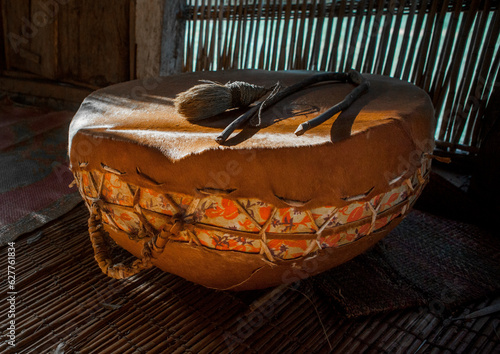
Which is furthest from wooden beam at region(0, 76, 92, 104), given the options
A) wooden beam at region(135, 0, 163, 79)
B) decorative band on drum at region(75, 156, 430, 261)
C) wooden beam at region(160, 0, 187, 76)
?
decorative band on drum at region(75, 156, 430, 261)

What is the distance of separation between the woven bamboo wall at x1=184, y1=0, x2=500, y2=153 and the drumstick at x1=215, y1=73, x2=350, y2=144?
2.35 ft

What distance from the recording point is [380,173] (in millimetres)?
867

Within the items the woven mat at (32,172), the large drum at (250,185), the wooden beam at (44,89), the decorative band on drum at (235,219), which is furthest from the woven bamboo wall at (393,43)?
the wooden beam at (44,89)

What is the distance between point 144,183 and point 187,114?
23 cm

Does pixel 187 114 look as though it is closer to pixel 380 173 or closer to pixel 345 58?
pixel 380 173

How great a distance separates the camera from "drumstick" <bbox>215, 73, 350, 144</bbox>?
0.85m

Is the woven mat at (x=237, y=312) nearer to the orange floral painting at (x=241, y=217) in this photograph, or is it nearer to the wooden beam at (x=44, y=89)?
the orange floral painting at (x=241, y=217)

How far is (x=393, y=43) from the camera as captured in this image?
1.84 meters

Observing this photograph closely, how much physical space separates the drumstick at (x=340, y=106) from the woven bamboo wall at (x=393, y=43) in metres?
0.72

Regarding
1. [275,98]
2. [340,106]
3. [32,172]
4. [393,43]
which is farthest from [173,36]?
[340,106]

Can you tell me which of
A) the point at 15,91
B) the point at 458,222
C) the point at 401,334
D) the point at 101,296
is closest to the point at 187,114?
the point at 101,296

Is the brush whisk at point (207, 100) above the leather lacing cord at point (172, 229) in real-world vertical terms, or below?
above

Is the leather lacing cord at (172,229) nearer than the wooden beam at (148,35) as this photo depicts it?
Yes

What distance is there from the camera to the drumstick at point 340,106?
2.77 feet
